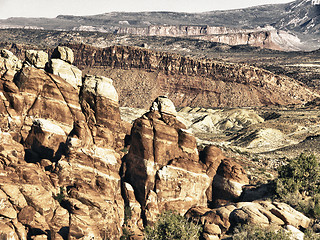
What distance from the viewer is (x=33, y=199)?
44719 mm

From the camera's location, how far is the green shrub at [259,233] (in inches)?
1532

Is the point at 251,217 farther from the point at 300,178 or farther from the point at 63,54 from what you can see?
the point at 63,54

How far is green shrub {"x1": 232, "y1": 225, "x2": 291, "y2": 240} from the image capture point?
38.9m

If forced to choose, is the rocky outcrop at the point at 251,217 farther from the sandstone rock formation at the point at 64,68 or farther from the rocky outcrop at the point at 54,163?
the sandstone rock formation at the point at 64,68

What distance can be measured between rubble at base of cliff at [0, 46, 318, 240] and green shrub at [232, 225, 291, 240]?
2598 millimetres

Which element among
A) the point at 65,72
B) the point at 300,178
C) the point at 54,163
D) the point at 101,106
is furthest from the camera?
the point at 65,72

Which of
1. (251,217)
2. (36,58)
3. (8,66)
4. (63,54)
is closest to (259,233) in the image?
(251,217)

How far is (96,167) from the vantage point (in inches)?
1987

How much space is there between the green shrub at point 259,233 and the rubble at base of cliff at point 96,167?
2.60m

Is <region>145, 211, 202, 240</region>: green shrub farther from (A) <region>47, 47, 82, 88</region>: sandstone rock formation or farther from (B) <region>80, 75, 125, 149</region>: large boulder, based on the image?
(A) <region>47, 47, 82, 88</region>: sandstone rock formation

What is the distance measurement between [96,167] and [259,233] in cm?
2067

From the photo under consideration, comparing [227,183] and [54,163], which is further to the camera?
[227,183]

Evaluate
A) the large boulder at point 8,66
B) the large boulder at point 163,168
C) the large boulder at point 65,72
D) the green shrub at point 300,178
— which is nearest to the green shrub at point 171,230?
the large boulder at point 163,168

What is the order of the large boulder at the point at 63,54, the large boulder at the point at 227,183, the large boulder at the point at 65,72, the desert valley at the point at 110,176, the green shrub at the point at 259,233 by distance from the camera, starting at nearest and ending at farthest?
the green shrub at the point at 259,233 < the desert valley at the point at 110,176 < the large boulder at the point at 227,183 < the large boulder at the point at 65,72 < the large boulder at the point at 63,54
